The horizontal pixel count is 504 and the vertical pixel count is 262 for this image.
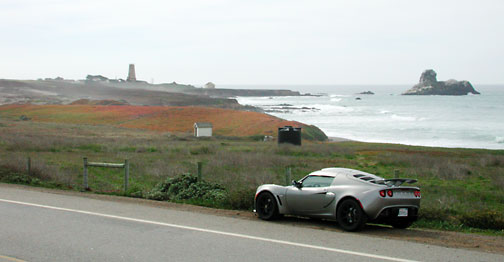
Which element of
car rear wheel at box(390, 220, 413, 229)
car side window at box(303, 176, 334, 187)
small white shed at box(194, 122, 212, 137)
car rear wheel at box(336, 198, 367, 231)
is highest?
car side window at box(303, 176, 334, 187)

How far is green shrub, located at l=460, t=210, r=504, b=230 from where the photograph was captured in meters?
11.1

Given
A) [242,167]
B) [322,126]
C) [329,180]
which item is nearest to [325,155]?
[242,167]

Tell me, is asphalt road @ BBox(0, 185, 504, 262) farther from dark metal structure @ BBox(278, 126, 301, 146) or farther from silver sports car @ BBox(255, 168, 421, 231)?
dark metal structure @ BBox(278, 126, 301, 146)

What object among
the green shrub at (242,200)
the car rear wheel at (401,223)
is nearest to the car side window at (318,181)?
the car rear wheel at (401,223)

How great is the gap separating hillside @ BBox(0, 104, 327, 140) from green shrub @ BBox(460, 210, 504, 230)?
45.9 metres

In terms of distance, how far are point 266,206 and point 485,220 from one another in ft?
15.2

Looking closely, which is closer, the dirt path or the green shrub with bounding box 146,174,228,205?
the dirt path

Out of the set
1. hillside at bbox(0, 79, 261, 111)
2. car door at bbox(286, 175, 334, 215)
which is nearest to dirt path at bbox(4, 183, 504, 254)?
car door at bbox(286, 175, 334, 215)

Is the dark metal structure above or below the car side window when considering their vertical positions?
below

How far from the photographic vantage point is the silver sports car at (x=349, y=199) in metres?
9.97

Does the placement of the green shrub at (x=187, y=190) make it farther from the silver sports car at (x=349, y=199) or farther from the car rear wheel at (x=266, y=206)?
the silver sports car at (x=349, y=199)

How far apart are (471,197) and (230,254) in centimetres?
1156

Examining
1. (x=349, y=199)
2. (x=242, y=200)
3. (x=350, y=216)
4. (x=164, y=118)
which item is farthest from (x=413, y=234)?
(x=164, y=118)

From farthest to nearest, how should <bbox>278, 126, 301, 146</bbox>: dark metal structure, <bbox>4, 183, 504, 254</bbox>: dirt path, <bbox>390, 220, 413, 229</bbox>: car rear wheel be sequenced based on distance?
<bbox>278, 126, 301, 146</bbox>: dark metal structure < <bbox>390, 220, 413, 229</bbox>: car rear wheel < <bbox>4, 183, 504, 254</bbox>: dirt path
